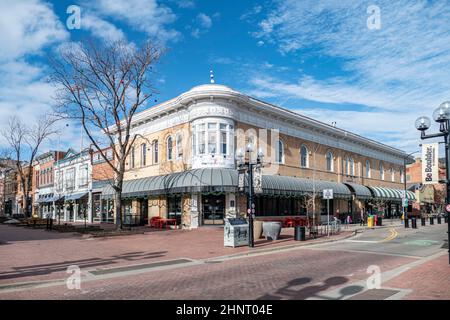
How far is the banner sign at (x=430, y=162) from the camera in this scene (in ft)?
42.6

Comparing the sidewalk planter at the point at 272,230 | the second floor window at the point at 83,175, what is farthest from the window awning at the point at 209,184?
the second floor window at the point at 83,175

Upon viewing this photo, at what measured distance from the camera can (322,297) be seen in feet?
26.6

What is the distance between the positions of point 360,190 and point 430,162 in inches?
1191

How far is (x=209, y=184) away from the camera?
26391 millimetres

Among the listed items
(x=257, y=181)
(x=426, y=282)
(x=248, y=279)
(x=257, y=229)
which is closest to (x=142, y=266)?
(x=248, y=279)

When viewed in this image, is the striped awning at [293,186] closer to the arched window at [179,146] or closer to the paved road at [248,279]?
the arched window at [179,146]

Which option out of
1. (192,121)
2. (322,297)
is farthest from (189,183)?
(322,297)

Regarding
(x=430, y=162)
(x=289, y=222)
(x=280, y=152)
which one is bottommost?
(x=289, y=222)

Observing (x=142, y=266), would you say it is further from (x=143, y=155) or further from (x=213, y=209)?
(x=143, y=155)

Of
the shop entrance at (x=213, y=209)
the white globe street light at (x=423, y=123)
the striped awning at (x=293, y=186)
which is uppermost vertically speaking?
the white globe street light at (x=423, y=123)

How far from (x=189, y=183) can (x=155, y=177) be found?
20.4ft

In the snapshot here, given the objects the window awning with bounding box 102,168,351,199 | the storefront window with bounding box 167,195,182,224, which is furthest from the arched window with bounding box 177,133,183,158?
the storefront window with bounding box 167,195,182,224

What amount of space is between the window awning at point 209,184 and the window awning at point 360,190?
368 centimetres

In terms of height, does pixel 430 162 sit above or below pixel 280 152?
below
